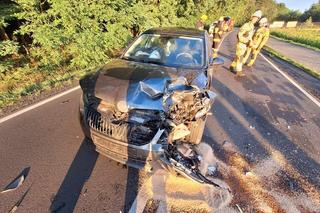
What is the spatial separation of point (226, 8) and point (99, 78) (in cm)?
5098

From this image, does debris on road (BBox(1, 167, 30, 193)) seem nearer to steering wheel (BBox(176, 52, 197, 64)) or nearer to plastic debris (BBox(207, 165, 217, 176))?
plastic debris (BBox(207, 165, 217, 176))

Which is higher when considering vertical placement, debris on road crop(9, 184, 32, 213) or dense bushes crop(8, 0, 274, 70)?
dense bushes crop(8, 0, 274, 70)

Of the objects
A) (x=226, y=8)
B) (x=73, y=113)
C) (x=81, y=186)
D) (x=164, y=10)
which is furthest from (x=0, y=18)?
(x=226, y=8)

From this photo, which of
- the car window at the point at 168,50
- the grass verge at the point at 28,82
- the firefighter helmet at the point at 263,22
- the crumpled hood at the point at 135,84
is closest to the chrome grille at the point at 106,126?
the crumpled hood at the point at 135,84

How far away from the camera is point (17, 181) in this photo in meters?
3.16

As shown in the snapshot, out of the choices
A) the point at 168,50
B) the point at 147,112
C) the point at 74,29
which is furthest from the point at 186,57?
the point at 74,29

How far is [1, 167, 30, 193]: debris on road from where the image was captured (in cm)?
304

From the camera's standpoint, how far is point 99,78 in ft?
11.9

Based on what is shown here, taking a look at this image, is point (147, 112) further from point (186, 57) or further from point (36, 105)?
point (36, 105)

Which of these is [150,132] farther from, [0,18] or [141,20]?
[141,20]

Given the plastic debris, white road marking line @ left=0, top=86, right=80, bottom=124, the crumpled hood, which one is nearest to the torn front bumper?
the crumpled hood

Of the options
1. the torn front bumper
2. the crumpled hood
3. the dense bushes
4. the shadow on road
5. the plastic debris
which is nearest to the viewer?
the shadow on road

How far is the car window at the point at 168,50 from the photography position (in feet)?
14.6

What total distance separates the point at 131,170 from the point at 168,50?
7.65 ft
